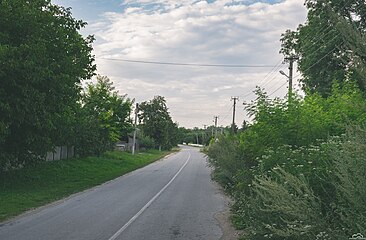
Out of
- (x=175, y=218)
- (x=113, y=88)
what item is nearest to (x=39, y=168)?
(x=175, y=218)

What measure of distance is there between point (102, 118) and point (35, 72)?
31.3m

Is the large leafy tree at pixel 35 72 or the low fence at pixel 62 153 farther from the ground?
the large leafy tree at pixel 35 72

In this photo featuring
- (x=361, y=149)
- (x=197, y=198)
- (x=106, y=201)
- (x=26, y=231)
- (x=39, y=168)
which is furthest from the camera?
(x=39, y=168)

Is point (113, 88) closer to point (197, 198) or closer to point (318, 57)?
point (318, 57)

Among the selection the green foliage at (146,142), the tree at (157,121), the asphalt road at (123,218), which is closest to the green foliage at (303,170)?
the asphalt road at (123,218)

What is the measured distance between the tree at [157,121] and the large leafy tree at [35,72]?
7360 centimetres

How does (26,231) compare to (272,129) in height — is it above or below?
below

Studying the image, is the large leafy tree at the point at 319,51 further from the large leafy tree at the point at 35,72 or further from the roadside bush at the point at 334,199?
the roadside bush at the point at 334,199

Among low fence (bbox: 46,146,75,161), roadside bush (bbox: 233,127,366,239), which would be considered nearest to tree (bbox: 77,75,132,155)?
low fence (bbox: 46,146,75,161)

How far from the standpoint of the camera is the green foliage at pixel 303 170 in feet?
15.6

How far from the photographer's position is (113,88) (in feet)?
176

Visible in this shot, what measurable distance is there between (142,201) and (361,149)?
13.2 m

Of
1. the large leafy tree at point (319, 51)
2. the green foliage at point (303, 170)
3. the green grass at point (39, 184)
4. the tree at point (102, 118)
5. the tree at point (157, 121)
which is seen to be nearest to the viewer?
the green foliage at point (303, 170)

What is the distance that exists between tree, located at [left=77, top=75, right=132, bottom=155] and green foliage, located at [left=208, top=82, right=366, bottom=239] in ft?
75.3
